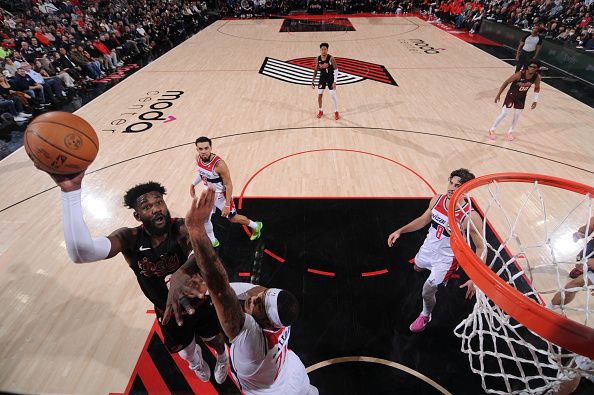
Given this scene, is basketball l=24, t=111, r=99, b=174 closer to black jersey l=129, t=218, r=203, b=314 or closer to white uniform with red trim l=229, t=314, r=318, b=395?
black jersey l=129, t=218, r=203, b=314

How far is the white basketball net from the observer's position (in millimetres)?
2576

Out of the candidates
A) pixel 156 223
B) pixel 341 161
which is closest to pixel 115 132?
pixel 341 161

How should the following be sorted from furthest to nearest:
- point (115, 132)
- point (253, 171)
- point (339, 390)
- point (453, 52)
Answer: point (453, 52) < point (115, 132) < point (253, 171) < point (339, 390)

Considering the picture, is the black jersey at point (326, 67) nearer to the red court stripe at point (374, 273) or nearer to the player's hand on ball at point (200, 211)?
the red court stripe at point (374, 273)

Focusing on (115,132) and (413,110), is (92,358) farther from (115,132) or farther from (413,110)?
(413,110)

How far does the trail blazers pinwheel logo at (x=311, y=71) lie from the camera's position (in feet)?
36.5

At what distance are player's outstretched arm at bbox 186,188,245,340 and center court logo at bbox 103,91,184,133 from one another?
7282 mm

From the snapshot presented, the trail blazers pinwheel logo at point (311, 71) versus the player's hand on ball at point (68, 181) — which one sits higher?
the player's hand on ball at point (68, 181)

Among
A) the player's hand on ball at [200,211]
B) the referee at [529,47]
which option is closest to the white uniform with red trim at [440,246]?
the player's hand on ball at [200,211]

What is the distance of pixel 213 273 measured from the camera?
1.65 metres

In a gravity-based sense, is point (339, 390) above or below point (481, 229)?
below

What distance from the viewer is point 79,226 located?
183 cm

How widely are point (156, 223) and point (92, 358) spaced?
1.93 m

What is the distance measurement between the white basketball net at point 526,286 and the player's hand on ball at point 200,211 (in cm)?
206
